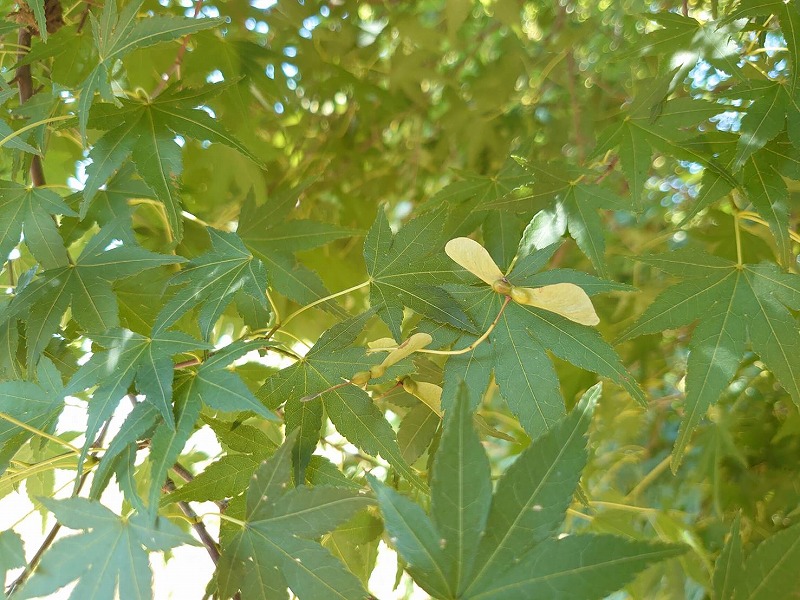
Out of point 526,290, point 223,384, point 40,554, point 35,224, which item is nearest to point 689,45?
point 526,290

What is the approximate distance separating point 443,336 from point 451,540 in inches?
8.9

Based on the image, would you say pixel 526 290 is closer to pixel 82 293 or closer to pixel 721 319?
pixel 721 319

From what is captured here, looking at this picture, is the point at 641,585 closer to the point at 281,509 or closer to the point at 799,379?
the point at 799,379

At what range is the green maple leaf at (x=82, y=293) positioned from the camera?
65 centimetres

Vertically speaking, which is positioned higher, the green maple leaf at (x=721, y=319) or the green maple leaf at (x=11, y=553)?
the green maple leaf at (x=721, y=319)

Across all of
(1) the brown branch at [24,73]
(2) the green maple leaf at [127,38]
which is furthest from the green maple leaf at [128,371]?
(1) the brown branch at [24,73]

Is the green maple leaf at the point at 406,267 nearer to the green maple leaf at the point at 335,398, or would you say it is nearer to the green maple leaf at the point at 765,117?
the green maple leaf at the point at 335,398

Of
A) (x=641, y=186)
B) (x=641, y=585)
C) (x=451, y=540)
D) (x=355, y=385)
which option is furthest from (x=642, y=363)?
(x=451, y=540)

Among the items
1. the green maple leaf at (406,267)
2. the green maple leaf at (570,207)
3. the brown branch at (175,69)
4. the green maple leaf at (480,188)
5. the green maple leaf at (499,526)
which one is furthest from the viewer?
the brown branch at (175,69)

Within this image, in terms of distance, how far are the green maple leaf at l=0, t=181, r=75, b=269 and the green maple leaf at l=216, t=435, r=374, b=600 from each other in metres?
0.35

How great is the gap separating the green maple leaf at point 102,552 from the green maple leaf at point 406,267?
0.84ft

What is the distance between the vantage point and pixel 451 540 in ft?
1.38

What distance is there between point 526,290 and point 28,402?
456 mm

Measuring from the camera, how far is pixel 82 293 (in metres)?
0.66
